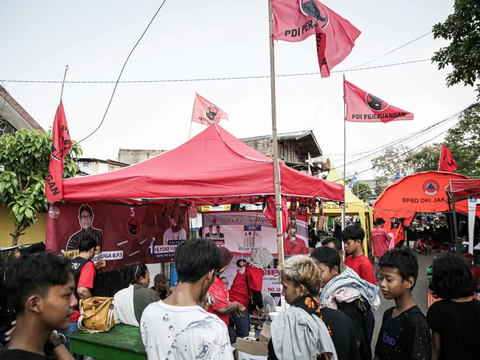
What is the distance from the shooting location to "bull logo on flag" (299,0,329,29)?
4.56 meters

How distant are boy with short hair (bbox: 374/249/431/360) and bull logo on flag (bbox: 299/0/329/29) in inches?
136

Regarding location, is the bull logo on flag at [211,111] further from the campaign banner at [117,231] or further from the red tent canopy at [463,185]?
the red tent canopy at [463,185]

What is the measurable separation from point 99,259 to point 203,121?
441cm

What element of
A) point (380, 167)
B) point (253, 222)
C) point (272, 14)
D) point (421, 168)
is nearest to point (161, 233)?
point (253, 222)

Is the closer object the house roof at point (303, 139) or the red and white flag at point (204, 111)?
the red and white flag at point (204, 111)

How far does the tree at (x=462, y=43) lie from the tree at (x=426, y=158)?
25790 mm

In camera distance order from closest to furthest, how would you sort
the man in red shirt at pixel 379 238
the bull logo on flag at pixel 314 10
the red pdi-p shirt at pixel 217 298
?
the red pdi-p shirt at pixel 217 298
the bull logo on flag at pixel 314 10
the man in red shirt at pixel 379 238

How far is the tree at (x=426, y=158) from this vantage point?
31.3 meters

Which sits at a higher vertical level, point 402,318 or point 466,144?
point 466,144

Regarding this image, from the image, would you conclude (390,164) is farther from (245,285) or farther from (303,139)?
(245,285)

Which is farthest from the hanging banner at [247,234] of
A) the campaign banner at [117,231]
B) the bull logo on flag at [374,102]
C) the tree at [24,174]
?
the tree at [24,174]

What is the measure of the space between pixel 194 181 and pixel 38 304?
10.9ft

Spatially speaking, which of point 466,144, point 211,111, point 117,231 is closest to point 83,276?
point 117,231

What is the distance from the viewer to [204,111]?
8.94 metres
